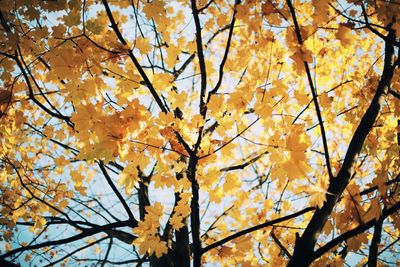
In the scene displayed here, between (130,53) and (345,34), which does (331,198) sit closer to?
(345,34)

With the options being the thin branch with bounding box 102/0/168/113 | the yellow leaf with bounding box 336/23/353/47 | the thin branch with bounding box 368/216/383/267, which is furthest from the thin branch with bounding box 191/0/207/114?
the thin branch with bounding box 368/216/383/267

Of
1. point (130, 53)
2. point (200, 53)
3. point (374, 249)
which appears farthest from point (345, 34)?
point (374, 249)

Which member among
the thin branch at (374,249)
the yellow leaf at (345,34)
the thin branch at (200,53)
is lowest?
the thin branch at (374,249)

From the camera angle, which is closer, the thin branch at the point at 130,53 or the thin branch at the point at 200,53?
the thin branch at the point at 130,53

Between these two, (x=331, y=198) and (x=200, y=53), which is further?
(x=200, y=53)

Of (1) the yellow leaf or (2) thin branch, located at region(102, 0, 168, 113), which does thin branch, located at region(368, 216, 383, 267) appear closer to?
(1) the yellow leaf

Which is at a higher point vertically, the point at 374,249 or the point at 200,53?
the point at 200,53

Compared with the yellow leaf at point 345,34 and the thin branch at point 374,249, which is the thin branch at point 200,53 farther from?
the thin branch at point 374,249

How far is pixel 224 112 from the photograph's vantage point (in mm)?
2326

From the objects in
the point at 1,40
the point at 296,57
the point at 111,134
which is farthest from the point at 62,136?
the point at 296,57

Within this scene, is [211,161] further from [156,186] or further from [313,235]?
[313,235]

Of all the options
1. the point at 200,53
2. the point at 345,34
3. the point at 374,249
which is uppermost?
the point at 200,53

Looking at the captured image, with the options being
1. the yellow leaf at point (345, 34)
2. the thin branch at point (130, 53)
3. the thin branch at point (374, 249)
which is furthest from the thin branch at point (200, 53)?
the thin branch at point (374, 249)

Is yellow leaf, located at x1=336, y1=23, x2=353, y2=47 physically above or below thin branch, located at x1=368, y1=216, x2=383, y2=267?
above
